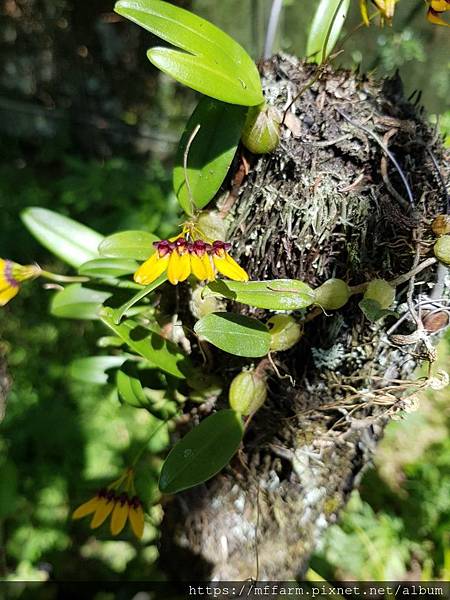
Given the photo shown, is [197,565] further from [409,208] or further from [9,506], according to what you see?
[409,208]

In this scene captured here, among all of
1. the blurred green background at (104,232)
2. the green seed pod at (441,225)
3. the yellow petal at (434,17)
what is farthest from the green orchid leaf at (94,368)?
the yellow petal at (434,17)

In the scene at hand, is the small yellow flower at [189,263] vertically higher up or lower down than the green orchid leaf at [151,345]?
higher up

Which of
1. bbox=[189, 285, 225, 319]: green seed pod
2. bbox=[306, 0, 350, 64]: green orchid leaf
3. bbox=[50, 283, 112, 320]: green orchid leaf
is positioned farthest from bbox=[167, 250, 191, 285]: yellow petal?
bbox=[306, 0, 350, 64]: green orchid leaf

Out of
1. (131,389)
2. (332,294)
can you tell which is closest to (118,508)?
(131,389)

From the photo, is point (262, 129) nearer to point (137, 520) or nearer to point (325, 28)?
point (325, 28)

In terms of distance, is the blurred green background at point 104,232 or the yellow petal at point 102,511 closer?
the yellow petal at point 102,511

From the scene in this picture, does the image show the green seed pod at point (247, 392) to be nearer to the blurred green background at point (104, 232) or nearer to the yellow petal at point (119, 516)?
the yellow petal at point (119, 516)
